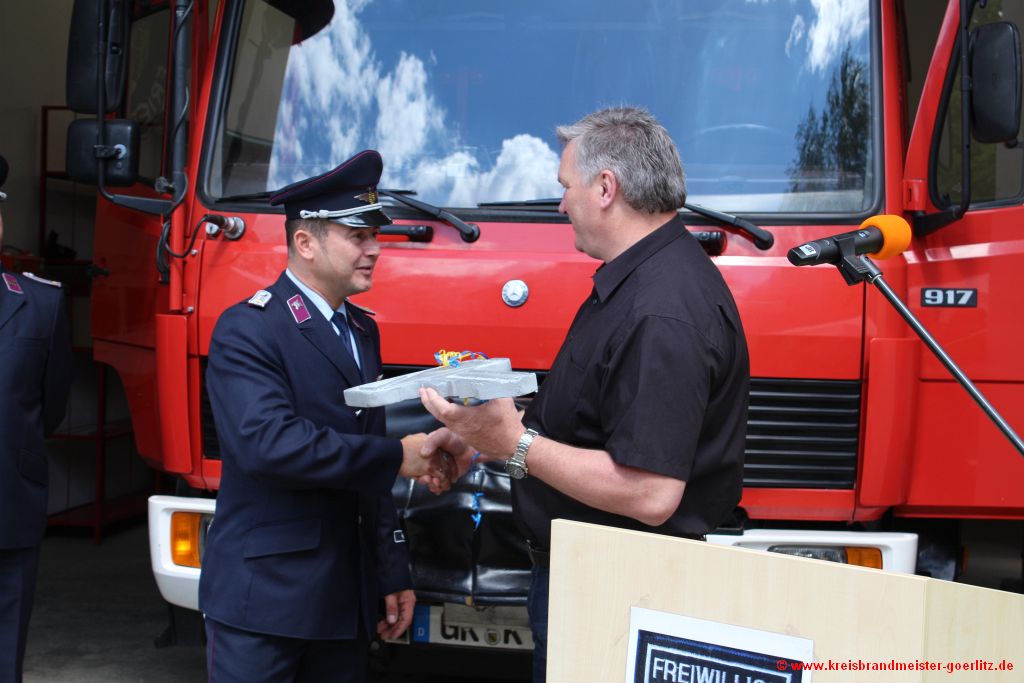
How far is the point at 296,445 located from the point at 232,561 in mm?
392

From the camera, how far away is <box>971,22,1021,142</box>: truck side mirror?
2986mm

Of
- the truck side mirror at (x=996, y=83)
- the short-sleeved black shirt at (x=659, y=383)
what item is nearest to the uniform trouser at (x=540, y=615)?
A: the short-sleeved black shirt at (x=659, y=383)

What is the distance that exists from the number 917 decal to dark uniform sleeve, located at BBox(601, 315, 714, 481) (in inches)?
59.9

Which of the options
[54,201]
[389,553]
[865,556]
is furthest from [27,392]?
[54,201]

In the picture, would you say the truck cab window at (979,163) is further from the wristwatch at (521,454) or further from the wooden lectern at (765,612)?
the wooden lectern at (765,612)

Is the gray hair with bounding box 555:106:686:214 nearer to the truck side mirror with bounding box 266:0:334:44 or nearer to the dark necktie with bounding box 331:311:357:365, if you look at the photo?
the dark necktie with bounding box 331:311:357:365

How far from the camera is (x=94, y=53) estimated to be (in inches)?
137

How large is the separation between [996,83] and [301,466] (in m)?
2.17

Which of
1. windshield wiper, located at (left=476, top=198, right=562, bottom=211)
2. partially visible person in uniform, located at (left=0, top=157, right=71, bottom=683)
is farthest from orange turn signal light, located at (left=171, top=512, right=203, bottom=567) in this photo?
windshield wiper, located at (left=476, top=198, right=562, bottom=211)

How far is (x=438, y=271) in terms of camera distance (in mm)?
3352

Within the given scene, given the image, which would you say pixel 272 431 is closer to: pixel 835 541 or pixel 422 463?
pixel 422 463

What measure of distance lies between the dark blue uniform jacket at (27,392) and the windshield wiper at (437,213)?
117cm

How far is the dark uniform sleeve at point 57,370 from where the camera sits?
353 cm

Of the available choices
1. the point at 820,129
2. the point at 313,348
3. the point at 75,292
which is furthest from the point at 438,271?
the point at 75,292
